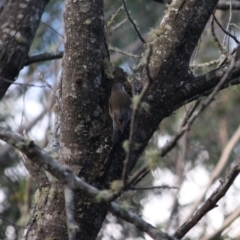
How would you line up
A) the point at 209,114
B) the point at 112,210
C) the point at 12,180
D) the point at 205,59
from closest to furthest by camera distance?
the point at 112,210 → the point at 12,180 → the point at 205,59 → the point at 209,114

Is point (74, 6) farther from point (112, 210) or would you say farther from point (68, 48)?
point (112, 210)

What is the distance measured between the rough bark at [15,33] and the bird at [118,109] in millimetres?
385

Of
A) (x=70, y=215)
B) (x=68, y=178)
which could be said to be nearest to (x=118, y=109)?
(x=68, y=178)

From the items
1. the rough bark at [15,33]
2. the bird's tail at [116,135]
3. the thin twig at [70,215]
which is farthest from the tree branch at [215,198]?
the rough bark at [15,33]

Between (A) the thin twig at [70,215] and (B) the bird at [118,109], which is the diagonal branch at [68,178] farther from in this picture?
(B) the bird at [118,109]

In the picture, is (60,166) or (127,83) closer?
(60,166)

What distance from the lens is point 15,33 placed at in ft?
9.04

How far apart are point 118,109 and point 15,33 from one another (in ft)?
1.67

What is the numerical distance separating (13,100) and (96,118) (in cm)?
473

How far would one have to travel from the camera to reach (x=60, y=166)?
7.08 feet

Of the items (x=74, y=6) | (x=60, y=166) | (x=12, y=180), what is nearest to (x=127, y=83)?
(x=74, y=6)

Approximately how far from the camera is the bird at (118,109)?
2.65 metres

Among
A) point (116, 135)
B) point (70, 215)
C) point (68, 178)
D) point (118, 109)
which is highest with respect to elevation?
point (118, 109)

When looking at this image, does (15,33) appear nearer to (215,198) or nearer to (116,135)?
(116,135)
